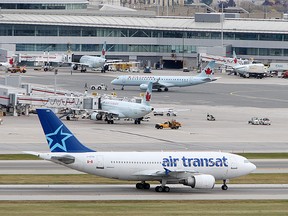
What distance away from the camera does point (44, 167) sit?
99875 mm

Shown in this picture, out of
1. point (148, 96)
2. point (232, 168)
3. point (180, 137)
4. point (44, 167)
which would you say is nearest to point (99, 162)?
point (232, 168)

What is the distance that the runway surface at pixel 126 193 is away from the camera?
8312cm

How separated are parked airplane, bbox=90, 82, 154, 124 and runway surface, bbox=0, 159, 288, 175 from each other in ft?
122

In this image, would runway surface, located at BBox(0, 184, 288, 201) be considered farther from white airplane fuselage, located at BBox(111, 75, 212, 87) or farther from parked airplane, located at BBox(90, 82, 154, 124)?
white airplane fuselage, located at BBox(111, 75, 212, 87)

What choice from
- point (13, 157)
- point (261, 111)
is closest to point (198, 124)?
point (261, 111)

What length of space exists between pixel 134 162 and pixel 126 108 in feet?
191

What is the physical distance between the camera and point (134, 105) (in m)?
144

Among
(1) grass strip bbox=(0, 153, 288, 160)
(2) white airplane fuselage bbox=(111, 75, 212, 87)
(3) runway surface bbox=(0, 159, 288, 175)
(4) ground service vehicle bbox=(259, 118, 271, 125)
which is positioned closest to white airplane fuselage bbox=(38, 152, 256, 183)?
(3) runway surface bbox=(0, 159, 288, 175)

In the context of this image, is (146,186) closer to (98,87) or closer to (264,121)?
(264,121)

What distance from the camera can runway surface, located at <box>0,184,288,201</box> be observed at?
273 feet

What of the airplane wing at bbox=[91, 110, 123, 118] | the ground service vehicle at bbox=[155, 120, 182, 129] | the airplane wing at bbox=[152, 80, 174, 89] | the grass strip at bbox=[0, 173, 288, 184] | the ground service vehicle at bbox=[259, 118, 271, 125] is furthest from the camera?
the airplane wing at bbox=[152, 80, 174, 89]
